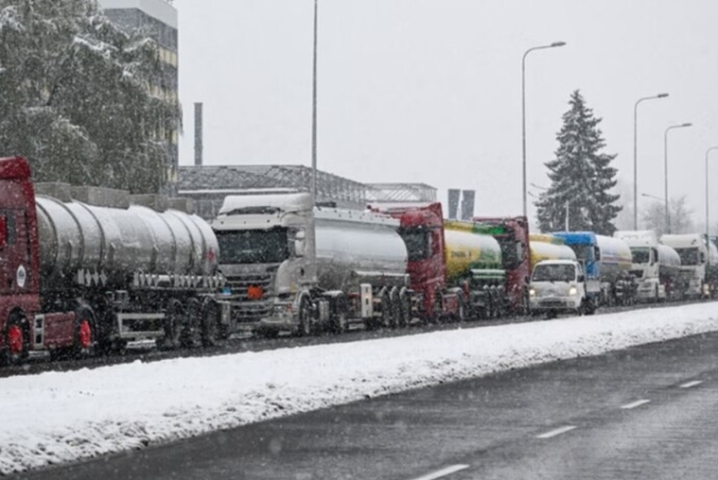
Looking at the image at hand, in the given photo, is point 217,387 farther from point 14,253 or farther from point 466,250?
point 466,250

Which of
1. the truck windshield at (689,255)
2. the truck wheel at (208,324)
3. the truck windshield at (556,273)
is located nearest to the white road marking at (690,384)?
the truck wheel at (208,324)

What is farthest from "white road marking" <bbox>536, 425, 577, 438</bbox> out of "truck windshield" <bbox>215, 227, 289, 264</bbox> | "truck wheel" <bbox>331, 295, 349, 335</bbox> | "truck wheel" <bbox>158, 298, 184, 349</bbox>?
"truck wheel" <bbox>331, 295, 349, 335</bbox>

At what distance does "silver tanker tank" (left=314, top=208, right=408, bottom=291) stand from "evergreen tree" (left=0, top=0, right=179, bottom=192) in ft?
23.2

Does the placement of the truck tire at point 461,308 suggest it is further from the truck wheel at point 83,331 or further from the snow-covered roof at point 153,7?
the snow-covered roof at point 153,7

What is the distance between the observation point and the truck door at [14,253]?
28.6 m

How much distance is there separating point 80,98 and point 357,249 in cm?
1039

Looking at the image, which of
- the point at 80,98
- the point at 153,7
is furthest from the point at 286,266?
the point at 153,7

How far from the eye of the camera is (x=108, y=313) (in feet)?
112

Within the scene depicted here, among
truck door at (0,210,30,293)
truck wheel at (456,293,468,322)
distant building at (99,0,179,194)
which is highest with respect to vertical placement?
distant building at (99,0,179,194)

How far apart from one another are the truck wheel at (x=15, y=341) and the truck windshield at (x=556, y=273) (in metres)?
33.4

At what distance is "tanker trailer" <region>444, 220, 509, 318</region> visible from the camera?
58.0 metres

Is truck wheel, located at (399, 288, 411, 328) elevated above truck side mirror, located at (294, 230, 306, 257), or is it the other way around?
truck side mirror, located at (294, 230, 306, 257)

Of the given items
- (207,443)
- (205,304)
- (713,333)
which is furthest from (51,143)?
(207,443)

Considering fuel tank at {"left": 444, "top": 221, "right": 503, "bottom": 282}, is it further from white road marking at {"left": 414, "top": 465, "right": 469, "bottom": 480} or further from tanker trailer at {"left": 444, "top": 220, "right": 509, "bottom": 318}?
white road marking at {"left": 414, "top": 465, "right": 469, "bottom": 480}
